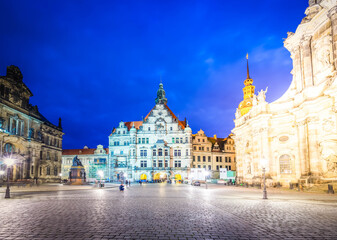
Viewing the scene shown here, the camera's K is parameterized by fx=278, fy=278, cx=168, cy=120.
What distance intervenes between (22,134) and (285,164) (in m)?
42.0

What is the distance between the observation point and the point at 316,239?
6.99 m

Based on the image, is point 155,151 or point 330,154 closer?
point 330,154

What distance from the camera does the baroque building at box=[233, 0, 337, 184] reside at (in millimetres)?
26484

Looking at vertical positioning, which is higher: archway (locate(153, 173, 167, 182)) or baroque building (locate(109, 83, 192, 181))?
baroque building (locate(109, 83, 192, 181))

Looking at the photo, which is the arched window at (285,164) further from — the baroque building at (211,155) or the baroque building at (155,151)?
the baroque building at (211,155)

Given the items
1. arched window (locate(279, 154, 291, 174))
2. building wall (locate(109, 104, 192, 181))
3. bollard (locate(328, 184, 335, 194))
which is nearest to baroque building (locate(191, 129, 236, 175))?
building wall (locate(109, 104, 192, 181))

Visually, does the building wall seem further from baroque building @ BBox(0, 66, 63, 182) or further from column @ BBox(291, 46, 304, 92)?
column @ BBox(291, 46, 304, 92)

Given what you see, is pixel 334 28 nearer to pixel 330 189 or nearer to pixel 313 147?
pixel 313 147

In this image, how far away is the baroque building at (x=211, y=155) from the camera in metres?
78.8

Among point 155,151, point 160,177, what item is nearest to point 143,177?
point 160,177

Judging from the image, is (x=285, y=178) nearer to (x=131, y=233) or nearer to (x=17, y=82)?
(x=131, y=233)

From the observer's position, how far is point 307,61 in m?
30.8

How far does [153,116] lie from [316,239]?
2712 inches

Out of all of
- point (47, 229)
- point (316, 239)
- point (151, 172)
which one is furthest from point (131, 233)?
point (151, 172)
